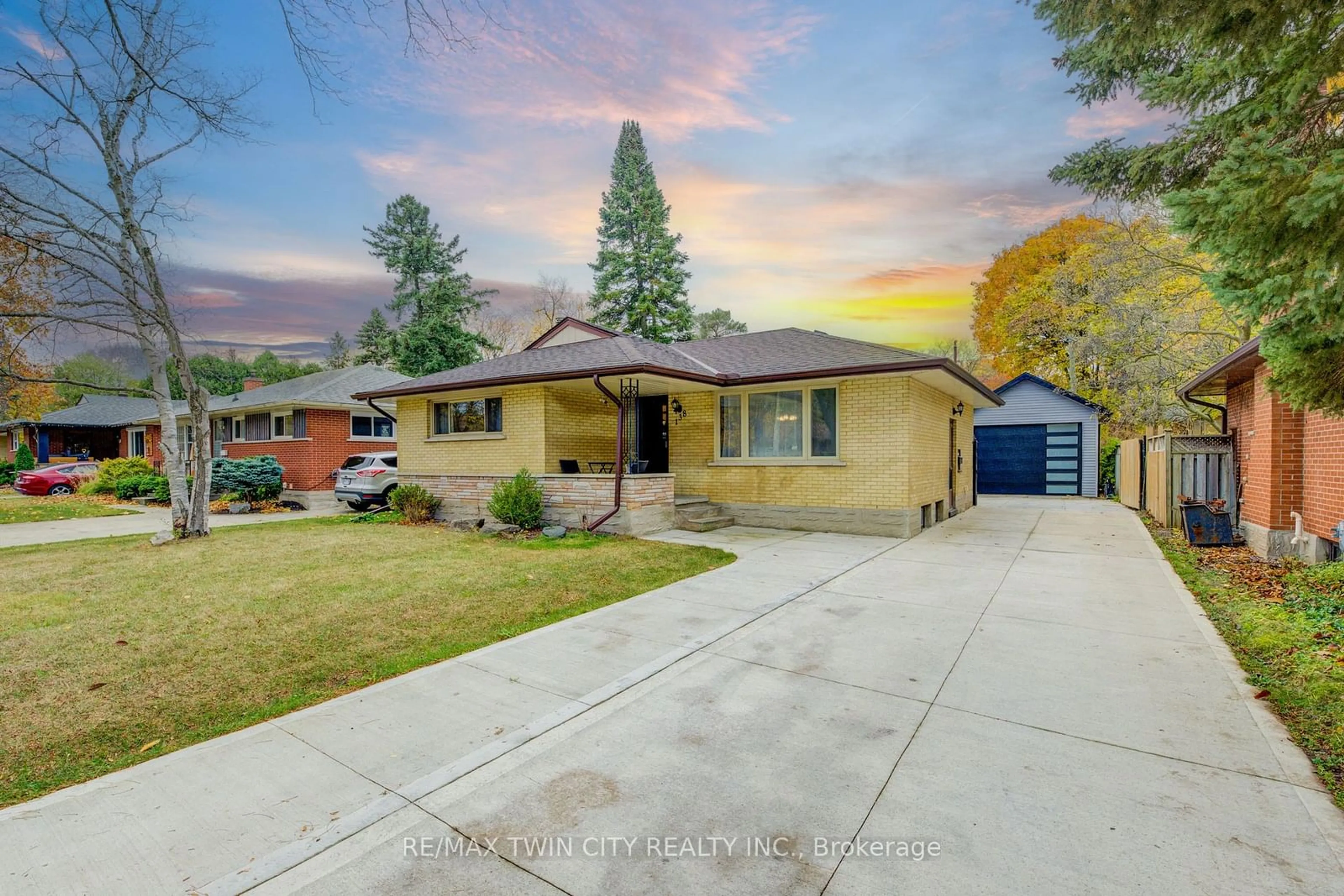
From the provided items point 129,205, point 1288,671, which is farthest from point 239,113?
point 1288,671

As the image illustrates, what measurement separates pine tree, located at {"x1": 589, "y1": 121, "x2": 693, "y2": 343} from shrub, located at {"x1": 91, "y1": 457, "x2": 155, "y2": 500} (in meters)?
19.6

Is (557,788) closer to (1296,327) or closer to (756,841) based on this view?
(756,841)

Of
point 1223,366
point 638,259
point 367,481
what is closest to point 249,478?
point 367,481

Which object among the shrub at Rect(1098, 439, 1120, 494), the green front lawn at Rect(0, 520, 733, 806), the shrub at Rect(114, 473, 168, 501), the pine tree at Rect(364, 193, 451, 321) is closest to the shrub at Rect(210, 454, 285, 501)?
the shrub at Rect(114, 473, 168, 501)

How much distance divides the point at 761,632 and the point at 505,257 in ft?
67.4

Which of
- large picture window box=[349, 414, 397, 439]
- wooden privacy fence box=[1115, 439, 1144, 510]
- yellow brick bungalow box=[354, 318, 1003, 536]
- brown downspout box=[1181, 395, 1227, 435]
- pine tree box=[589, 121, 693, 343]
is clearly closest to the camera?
Answer: yellow brick bungalow box=[354, 318, 1003, 536]

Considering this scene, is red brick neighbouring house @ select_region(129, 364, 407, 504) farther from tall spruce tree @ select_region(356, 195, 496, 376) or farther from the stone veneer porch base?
the stone veneer porch base

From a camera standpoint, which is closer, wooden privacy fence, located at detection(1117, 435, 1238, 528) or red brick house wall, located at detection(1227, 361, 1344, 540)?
red brick house wall, located at detection(1227, 361, 1344, 540)

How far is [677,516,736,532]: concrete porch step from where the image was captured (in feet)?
35.0

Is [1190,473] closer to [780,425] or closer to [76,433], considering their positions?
[780,425]

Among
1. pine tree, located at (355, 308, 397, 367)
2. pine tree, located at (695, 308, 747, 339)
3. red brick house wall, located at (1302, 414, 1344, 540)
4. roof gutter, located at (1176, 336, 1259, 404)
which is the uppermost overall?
pine tree, located at (695, 308, 747, 339)

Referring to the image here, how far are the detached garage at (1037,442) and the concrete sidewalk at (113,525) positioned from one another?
68.8 feet

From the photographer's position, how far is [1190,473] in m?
10.7

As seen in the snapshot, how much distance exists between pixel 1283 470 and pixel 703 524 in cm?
836
